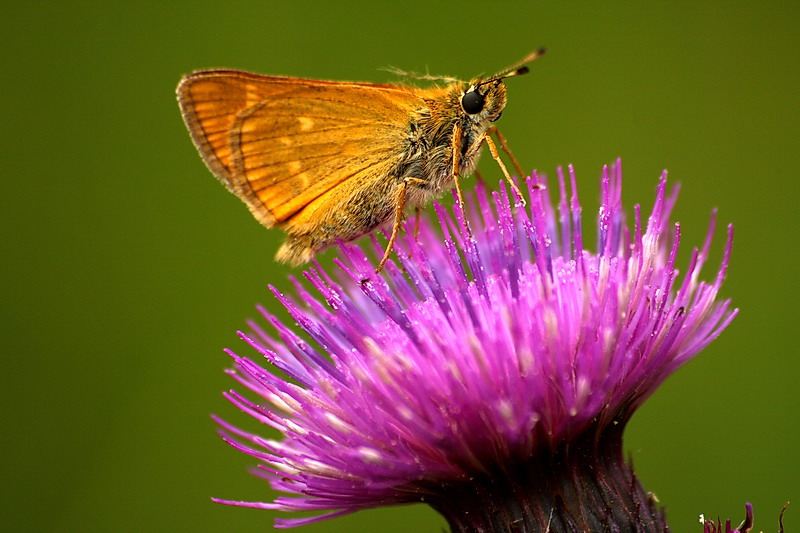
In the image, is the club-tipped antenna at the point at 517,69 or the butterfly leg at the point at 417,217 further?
the butterfly leg at the point at 417,217

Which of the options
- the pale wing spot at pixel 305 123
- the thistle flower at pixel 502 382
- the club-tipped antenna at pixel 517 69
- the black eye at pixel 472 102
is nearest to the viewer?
the thistle flower at pixel 502 382

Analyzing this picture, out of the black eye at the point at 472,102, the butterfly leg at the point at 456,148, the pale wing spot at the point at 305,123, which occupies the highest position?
the pale wing spot at the point at 305,123


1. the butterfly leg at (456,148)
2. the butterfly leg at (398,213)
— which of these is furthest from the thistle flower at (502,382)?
the butterfly leg at (456,148)

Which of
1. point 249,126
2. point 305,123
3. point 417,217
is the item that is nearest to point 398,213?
point 417,217

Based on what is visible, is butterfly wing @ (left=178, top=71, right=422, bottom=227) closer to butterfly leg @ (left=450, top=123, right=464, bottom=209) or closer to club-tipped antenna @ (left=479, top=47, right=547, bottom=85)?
butterfly leg @ (left=450, top=123, right=464, bottom=209)

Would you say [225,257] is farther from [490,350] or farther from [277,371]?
[490,350]

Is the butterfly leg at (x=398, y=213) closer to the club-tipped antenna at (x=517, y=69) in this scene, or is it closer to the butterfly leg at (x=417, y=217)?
the butterfly leg at (x=417, y=217)

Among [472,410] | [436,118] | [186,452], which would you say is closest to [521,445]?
[472,410]
